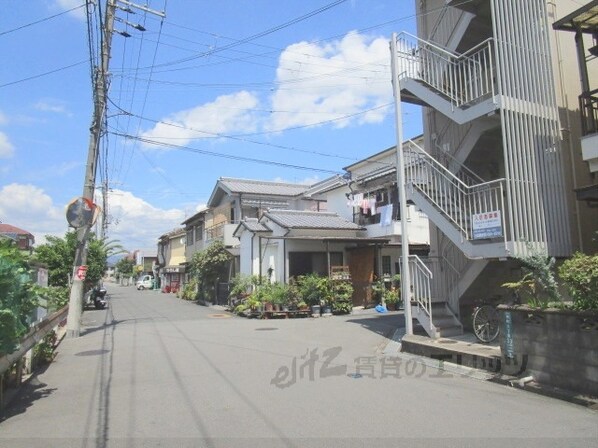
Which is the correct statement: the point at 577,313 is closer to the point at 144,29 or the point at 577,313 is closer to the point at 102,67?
the point at 144,29

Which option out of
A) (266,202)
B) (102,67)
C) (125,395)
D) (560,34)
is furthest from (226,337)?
(266,202)

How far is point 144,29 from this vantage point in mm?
14852

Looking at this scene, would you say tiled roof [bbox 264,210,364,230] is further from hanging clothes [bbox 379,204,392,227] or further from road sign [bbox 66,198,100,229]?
road sign [bbox 66,198,100,229]

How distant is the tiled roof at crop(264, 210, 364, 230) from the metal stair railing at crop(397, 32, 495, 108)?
1056 centimetres

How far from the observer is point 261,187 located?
107 ft

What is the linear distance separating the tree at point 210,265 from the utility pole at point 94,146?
12338 millimetres

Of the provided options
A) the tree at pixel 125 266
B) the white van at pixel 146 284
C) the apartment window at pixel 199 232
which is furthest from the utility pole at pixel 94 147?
the tree at pixel 125 266

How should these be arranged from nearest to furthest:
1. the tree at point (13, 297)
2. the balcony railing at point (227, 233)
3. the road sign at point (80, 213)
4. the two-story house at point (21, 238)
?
the tree at point (13, 297)
the two-story house at point (21, 238)
the road sign at point (80, 213)
the balcony railing at point (227, 233)

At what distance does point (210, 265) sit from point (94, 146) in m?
13.7

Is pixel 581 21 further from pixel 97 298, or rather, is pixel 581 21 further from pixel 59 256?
pixel 97 298

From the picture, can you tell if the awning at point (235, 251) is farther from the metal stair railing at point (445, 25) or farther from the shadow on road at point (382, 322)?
the metal stair railing at point (445, 25)

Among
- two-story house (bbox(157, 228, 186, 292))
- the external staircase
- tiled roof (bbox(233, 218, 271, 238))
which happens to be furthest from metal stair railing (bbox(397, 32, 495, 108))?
two-story house (bbox(157, 228, 186, 292))

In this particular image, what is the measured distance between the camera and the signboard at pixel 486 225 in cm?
943

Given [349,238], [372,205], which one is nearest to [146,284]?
[372,205]
